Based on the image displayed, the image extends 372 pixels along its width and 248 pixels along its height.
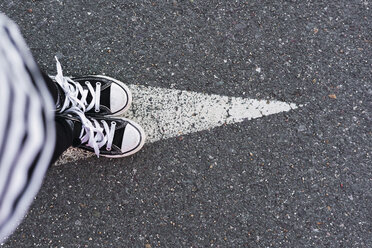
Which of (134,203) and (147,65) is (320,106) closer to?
(147,65)

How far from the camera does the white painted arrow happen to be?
2.04m

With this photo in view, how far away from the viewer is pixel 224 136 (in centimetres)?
204

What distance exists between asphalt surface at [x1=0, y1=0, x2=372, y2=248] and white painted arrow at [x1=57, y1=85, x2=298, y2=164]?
5 centimetres

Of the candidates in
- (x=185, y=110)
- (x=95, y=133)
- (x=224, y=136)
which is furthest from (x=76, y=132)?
(x=224, y=136)

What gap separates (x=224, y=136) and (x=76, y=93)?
883 mm

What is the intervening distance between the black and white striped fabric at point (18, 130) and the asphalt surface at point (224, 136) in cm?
93

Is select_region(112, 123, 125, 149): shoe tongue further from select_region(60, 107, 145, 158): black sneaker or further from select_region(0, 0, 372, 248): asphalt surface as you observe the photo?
select_region(0, 0, 372, 248): asphalt surface

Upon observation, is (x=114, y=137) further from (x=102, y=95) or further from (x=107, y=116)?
(x=102, y=95)

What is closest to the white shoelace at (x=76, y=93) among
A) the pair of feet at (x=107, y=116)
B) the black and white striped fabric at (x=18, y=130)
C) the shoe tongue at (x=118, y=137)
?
the pair of feet at (x=107, y=116)

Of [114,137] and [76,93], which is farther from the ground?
[76,93]

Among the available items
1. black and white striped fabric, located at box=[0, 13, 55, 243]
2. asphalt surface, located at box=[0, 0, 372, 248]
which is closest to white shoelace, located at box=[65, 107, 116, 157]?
asphalt surface, located at box=[0, 0, 372, 248]

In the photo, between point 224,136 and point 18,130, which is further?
point 224,136

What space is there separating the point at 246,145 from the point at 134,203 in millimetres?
746

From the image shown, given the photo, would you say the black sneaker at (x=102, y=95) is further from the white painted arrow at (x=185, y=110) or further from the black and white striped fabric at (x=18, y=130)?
the black and white striped fabric at (x=18, y=130)
